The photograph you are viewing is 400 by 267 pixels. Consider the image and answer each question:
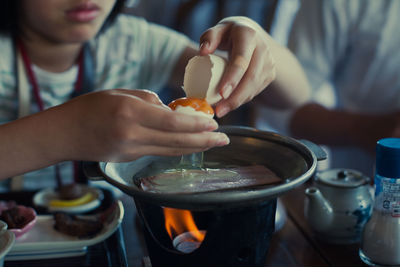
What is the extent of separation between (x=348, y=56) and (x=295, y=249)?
152cm

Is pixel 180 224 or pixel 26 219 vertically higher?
pixel 180 224

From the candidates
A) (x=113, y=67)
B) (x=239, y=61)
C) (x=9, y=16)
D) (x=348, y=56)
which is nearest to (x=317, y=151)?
(x=239, y=61)

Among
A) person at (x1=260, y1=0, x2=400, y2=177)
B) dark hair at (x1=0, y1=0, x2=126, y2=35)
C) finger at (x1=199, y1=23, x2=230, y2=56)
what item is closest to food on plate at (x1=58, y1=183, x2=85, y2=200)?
finger at (x1=199, y1=23, x2=230, y2=56)

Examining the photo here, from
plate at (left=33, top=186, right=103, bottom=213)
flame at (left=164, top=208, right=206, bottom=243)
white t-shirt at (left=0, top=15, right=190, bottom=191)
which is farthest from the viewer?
white t-shirt at (left=0, top=15, right=190, bottom=191)

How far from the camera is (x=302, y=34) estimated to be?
2193 mm

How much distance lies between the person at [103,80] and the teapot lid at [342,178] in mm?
272

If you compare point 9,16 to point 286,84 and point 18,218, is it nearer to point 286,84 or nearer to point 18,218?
point 18,218

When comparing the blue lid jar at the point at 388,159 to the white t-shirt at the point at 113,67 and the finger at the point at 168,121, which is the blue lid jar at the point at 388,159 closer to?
the finger at the point at 168,121

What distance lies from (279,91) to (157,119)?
44.9 inches

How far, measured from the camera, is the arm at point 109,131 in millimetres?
704

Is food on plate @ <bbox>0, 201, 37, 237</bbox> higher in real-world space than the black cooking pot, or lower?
lower

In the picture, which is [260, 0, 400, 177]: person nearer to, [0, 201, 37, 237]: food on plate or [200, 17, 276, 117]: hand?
[200, 17, 276, 117]: hand

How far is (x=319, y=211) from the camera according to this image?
1.01 metres

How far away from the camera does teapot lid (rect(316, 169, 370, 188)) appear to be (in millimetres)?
1016
